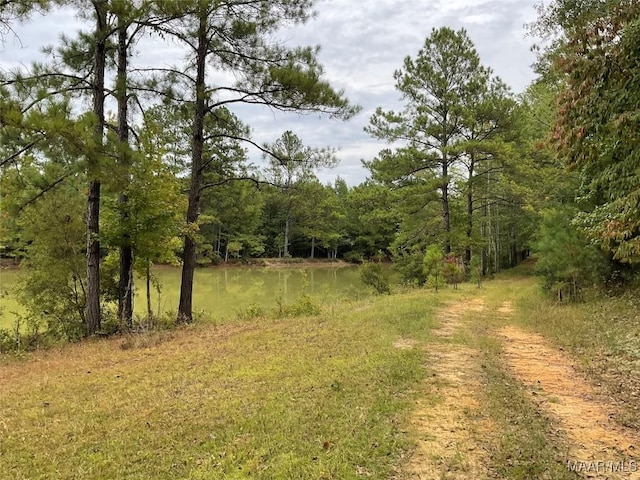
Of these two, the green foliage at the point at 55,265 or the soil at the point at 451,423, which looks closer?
the soil at the point at 451,423

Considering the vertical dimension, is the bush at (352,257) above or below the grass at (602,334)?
above

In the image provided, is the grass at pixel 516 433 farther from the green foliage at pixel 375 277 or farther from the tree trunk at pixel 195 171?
the green foliage at pixel 375 277

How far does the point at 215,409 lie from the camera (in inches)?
175

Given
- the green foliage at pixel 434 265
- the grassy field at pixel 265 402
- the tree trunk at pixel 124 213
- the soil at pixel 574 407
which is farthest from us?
the green foliage at pixel 434 265

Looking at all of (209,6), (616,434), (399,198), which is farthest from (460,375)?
(399,198)

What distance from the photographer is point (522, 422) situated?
13.3 ft

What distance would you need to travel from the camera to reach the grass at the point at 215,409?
339 cm

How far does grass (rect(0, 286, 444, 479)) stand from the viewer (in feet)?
11.1

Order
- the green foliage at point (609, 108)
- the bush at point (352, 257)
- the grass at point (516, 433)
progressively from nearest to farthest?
1. the grass at point (516, 433)
2. the green foliage at point (609, 108)
3. the bush at point (352, 257)

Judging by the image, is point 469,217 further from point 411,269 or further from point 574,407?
point 574,407

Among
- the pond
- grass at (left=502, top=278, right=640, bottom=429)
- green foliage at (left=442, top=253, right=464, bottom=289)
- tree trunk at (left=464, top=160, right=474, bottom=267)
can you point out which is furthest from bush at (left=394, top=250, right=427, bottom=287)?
grass at (left=502, top=278, right=640, bottom=429)

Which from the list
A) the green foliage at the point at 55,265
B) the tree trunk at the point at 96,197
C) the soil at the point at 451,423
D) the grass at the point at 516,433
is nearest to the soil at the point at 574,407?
the grass at the point at 516,433

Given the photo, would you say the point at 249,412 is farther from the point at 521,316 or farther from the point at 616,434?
the point at 521,316

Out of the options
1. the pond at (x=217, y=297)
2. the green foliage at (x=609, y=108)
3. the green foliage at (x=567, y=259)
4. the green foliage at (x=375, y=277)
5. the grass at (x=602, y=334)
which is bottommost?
the pond at (x=217, y=297)
